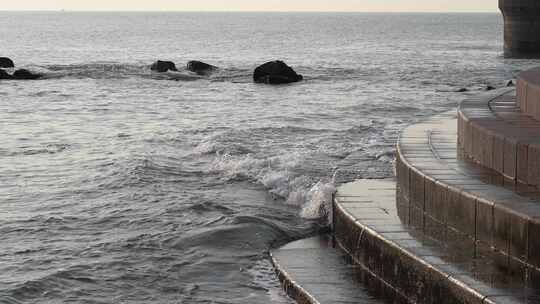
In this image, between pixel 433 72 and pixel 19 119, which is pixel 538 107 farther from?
pixel 433 72

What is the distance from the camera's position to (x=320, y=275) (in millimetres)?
9148

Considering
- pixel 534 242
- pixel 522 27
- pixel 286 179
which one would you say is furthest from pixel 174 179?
pixel 522 27

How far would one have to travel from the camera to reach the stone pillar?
5603 cm

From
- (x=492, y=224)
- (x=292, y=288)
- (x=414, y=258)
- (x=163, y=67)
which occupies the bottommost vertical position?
(x=163, y=67)

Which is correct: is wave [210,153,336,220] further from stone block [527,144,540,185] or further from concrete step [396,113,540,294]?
stone block [527,144,540,185]

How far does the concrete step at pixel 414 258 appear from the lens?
715cm

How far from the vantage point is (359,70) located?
50.5m

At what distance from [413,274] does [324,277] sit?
4.34ft

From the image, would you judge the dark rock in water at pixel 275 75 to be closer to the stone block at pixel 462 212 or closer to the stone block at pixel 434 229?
the stone block at pixel 434 229

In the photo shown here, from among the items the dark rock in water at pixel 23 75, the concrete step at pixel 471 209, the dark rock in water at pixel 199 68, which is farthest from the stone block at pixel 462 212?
the dark rock in water at pixel 199 68

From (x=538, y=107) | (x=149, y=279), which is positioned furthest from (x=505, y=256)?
(x=149, y=279)

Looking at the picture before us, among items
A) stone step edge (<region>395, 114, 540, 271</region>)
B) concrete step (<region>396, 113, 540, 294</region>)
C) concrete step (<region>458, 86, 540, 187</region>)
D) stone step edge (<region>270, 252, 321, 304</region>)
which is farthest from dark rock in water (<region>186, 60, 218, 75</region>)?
stone step edge (<region>395, 114, 540, 271</region>)

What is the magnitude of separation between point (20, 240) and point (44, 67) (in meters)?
42.3

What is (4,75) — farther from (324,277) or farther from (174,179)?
(324,277)
